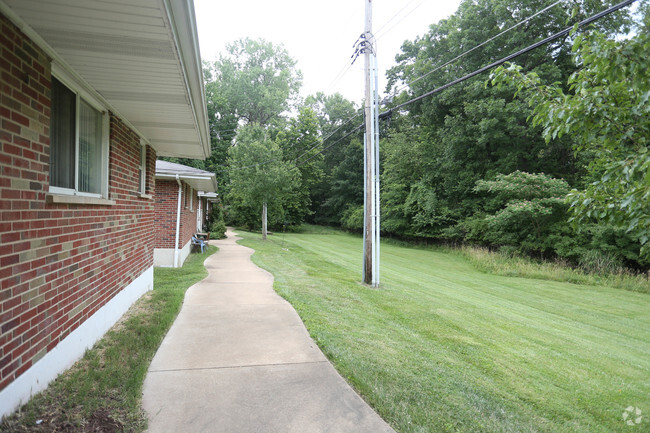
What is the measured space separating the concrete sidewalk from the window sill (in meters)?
1.73

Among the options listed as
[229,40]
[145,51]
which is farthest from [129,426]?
[229,40]

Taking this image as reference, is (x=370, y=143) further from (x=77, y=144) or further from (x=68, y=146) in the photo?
(x=68, y=146)

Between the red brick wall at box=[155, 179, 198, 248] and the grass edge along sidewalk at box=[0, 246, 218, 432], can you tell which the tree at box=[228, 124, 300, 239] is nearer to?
the red brick wall at box=[155, 179, 198, 248]

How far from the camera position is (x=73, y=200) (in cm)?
322

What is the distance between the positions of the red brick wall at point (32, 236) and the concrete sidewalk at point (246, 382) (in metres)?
0.95

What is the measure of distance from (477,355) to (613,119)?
10.5ft

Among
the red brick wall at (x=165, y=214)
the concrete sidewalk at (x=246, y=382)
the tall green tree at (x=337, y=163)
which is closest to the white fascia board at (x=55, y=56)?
the concrete sidewalk at (x=246, y=382)

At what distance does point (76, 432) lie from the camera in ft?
7.64

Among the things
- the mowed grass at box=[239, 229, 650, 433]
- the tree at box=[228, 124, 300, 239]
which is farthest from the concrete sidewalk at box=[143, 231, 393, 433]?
the tree at box=[228, 124, 300, 239]

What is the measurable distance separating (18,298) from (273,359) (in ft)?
7.45

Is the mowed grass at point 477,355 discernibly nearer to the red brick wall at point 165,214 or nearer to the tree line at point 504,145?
the tree line at point 504,145

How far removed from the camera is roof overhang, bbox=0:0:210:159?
2191 millimetres

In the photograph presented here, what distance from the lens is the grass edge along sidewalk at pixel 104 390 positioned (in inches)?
94.9

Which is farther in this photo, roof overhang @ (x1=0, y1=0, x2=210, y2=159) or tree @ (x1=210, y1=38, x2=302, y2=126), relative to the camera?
tree @ (x1=210, y1=38, x2=302, y2=126)
